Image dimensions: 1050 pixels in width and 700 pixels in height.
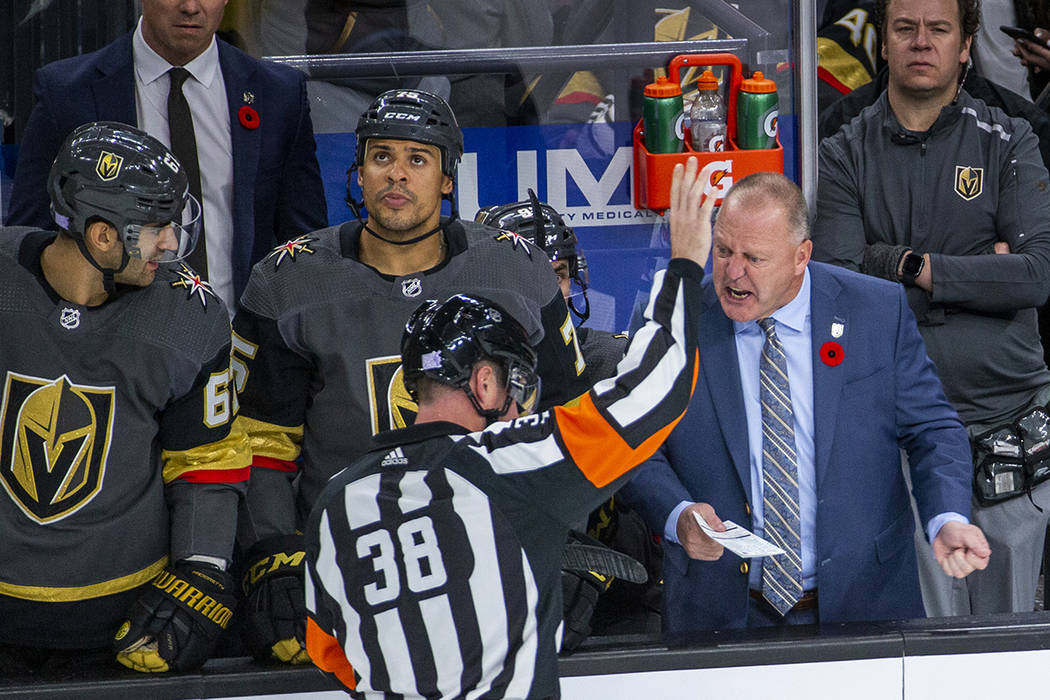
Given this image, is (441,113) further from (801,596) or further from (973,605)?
(973,605)

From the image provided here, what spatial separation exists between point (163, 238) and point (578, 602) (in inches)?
46.7

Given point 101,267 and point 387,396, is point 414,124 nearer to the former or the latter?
point 387,396

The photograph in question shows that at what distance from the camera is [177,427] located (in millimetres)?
2941

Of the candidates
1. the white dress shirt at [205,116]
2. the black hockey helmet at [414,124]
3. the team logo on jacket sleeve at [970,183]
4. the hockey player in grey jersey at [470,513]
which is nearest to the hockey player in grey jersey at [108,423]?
the black hockey helmet at [414,124]

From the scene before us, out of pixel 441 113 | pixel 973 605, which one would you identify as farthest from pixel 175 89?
pixel 973 605

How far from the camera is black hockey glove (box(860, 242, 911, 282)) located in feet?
12.8

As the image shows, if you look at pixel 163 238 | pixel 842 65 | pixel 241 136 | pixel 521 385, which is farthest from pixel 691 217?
pixel 842 65

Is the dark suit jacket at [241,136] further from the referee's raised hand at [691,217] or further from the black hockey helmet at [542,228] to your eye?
the referee's raised hand at [691,217]

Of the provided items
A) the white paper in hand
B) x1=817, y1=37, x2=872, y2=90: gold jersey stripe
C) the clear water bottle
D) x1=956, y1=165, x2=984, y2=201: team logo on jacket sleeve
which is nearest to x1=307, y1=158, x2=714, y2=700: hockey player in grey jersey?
the white paper in hand

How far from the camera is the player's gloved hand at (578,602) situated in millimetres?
2865

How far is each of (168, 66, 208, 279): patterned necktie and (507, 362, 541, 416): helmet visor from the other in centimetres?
163

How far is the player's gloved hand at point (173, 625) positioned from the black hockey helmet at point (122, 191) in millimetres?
694

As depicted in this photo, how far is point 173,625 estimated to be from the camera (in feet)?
9.21

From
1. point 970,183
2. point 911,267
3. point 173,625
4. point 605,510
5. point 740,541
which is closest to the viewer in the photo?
point 740,541
